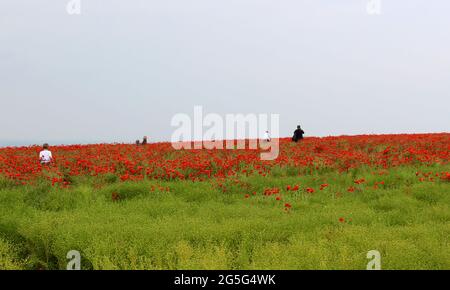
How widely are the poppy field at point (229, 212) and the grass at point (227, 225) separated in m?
0.03

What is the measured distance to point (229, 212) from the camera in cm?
980

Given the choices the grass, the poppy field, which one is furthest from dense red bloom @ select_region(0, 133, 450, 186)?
the grass

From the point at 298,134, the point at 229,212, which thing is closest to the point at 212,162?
the point at 229,212

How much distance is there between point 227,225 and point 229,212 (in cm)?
126

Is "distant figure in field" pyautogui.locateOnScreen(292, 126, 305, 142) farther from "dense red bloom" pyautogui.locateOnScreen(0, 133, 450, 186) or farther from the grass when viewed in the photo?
the grass

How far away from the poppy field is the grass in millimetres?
27

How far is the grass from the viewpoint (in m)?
7.03

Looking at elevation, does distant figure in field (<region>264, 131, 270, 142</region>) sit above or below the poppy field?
above

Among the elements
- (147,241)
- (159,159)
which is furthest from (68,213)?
(159,159)

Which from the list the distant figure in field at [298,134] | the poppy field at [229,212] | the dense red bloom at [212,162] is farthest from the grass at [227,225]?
the distant figure in field at [298,134]

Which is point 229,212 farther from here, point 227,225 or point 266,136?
point 266,136

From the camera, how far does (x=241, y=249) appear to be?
7.56 m
